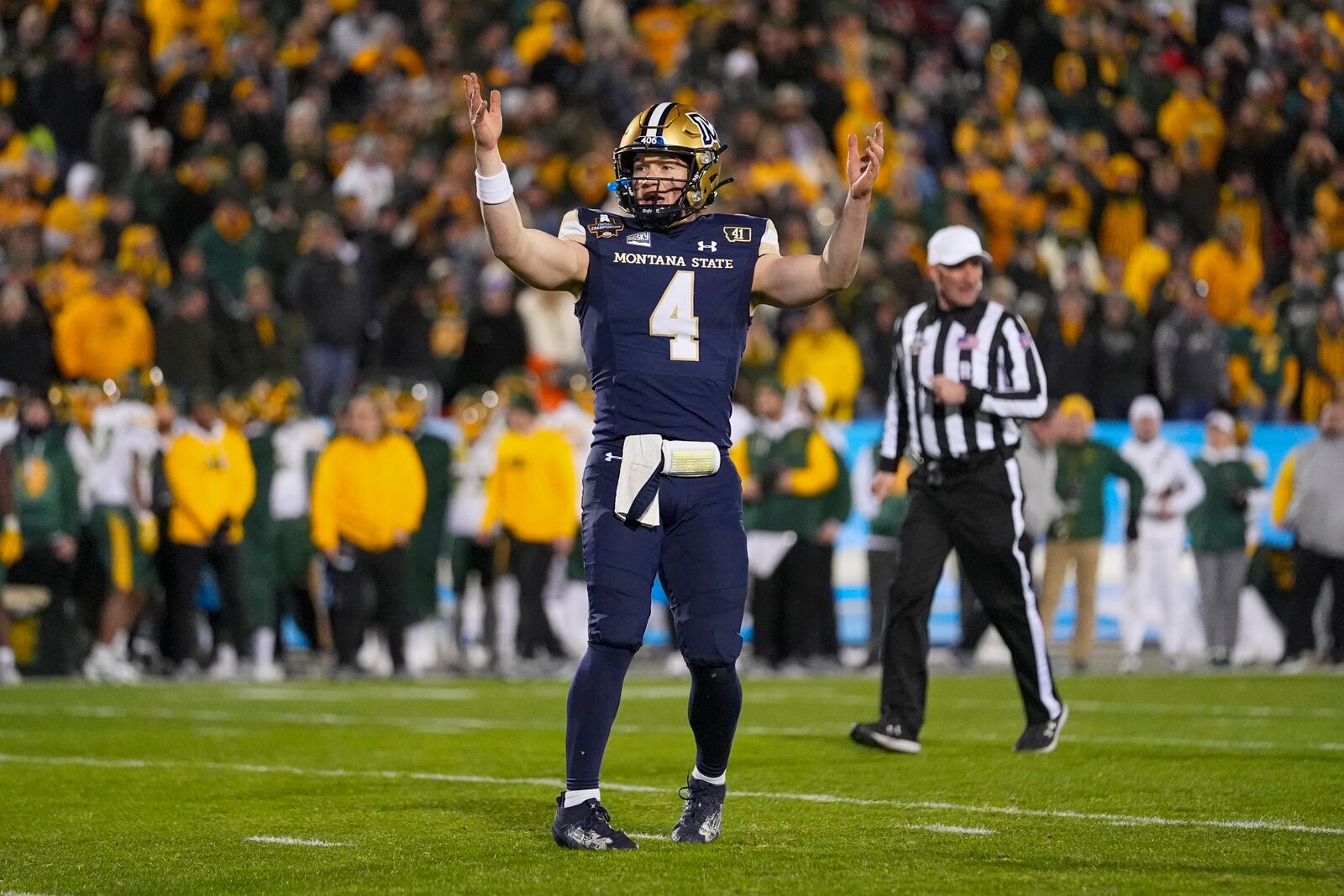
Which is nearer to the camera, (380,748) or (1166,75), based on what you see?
(380,748)

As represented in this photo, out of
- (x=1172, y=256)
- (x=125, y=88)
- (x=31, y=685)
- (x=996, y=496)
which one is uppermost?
(x=125, y=88)

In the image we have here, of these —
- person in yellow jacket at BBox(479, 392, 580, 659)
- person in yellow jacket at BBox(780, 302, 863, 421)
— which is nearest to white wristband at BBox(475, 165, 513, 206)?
person in yellow jacket at BBox(479, 392, 580, 659)

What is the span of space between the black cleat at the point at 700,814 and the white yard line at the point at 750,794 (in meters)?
0.85

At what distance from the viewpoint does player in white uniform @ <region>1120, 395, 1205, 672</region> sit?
580 inches

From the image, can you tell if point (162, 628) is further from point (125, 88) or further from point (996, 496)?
point (996, 496)

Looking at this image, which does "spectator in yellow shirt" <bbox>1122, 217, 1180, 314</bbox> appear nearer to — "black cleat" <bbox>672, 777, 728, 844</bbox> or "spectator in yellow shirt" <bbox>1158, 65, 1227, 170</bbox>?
"spectator in yellow shirt" <bbox>1158, 65, 1227, 170</bbox>

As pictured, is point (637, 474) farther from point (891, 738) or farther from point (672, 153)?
point (891, 738)

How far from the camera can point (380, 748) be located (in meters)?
8.65

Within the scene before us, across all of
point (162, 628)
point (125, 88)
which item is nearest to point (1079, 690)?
point (162, 628)

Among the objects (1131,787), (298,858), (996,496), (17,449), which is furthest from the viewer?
(17,449)

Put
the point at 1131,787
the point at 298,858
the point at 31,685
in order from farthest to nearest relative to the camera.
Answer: the point at 31,685
the point at 1131,787
the point at 298,858

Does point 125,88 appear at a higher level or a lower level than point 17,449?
higher

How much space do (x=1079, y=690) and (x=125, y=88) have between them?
9.77 metres

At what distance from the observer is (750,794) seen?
6855 mm
